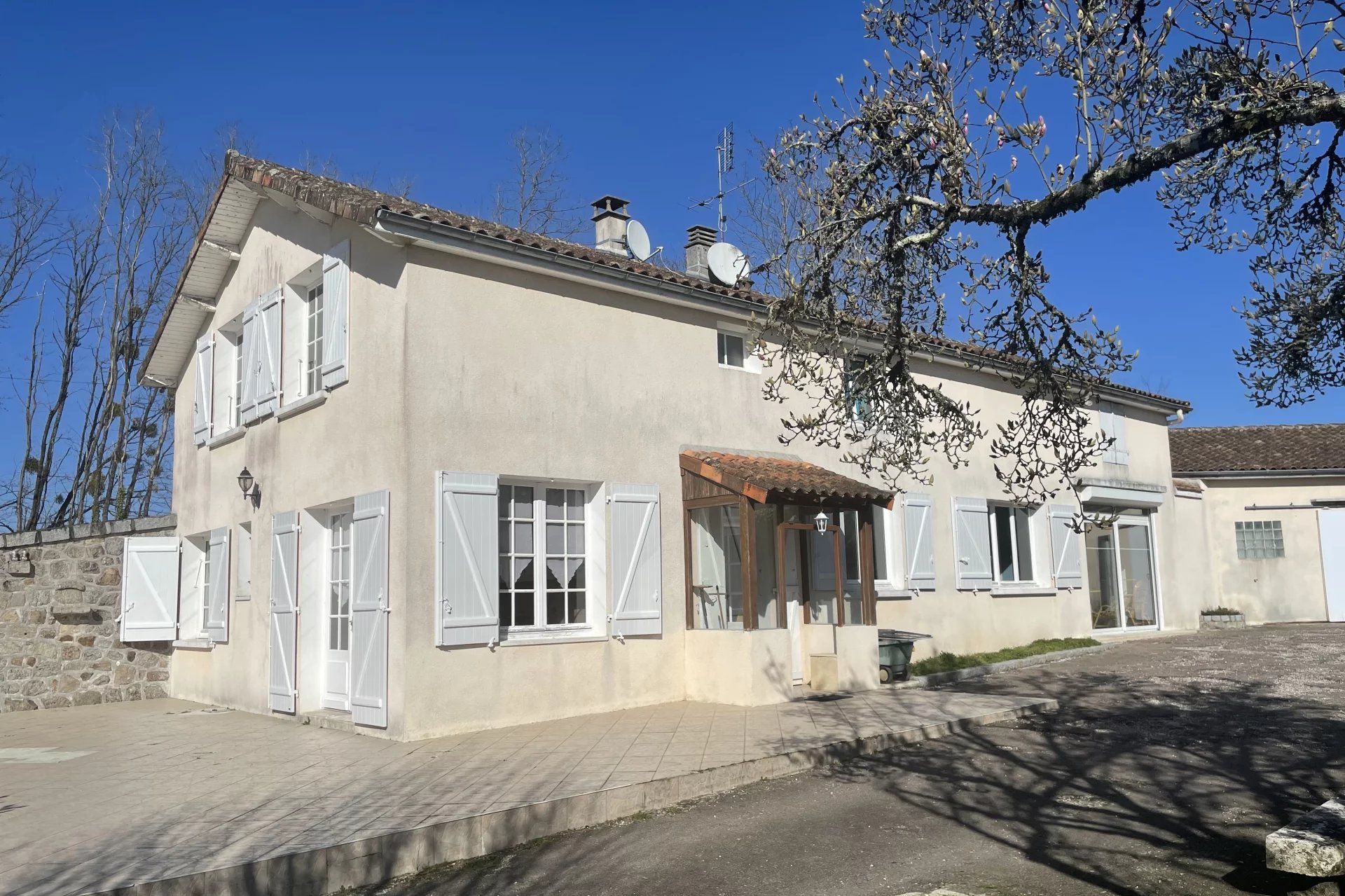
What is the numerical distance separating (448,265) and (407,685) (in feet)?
12.0

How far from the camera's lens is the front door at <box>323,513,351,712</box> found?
976 cm

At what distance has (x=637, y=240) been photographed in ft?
43.2

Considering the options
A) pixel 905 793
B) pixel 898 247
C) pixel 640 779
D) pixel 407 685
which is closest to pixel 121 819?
pixel 407 685

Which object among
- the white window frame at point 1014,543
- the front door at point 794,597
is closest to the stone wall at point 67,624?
the front door at point 794,597

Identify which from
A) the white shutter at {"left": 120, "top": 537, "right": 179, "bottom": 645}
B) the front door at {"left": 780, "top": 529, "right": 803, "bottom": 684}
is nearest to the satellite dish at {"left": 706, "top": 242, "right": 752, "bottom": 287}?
the front door at {"left": 780, "top": 529, "right": 803, "bottom": 684}

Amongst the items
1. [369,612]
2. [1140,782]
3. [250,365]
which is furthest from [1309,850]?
[250,365]

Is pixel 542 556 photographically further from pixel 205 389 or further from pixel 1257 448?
pixel 1257 448

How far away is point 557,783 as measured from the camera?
6.55 m

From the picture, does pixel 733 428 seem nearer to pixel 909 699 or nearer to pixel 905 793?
pixel 909 699

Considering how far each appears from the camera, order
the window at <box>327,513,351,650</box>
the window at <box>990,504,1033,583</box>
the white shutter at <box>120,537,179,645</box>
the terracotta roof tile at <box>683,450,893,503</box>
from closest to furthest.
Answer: the window at <box>327,513,351,650</box>
the terracotta roof tile at <box>683,450,893,503</box>
the white shutter at <box>120,537,179,645</box>
the window at <box>990,504,1033,583</box>

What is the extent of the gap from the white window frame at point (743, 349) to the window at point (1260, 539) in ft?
43.8

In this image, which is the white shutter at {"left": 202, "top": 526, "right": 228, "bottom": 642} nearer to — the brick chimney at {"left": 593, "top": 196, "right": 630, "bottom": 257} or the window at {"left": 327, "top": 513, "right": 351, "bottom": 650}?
the window at {"left": 327, "top": 513, "right": 351, "bottom": 650}

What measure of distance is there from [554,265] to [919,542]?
251 inches

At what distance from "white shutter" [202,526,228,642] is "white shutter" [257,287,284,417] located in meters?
1.93
